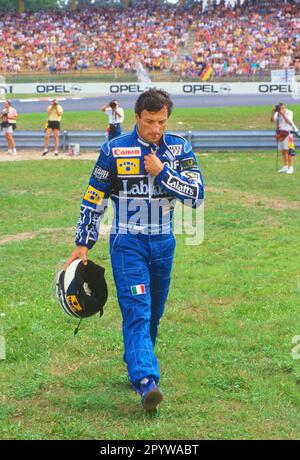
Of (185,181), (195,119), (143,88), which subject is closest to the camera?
(185,181)

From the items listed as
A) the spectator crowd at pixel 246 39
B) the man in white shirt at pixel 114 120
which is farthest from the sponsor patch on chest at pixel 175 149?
the spectator crowd at pixel 246 39

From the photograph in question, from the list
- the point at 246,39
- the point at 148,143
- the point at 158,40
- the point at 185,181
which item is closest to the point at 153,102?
the point at 148,143

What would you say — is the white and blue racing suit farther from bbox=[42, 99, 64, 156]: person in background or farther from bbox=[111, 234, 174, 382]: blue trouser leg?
bbox=[42, 99, 64, 156]: person in background

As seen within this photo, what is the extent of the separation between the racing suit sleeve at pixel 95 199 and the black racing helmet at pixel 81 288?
181 mm

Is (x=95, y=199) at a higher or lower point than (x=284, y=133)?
higher

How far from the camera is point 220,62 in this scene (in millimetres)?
44406

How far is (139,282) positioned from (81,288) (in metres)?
0.44

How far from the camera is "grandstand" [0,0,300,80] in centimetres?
4347

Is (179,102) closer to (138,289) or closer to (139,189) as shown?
(139,189)

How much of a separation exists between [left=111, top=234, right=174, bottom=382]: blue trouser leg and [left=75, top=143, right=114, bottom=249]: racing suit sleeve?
0.18 m

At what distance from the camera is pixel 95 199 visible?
5.23 m

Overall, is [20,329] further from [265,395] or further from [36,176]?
[36,176]

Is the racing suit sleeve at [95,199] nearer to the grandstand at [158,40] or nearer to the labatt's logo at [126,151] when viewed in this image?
the labatt's logo at [126,151]
